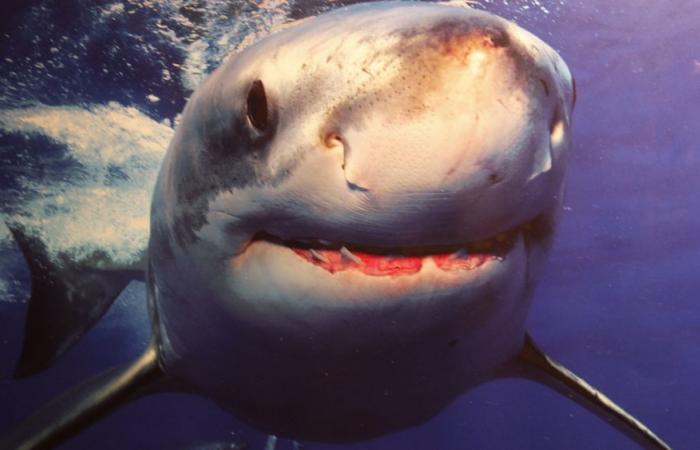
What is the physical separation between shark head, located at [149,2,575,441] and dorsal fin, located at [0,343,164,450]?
98cm

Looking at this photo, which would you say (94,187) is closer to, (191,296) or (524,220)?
(191,296)

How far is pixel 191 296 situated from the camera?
8.46ft

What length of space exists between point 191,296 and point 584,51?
1041cm

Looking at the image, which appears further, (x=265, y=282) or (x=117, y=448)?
(x=117, y=448)

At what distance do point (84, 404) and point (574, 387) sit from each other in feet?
10.5

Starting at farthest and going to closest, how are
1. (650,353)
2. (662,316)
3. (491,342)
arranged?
1. (650,353)
2. (662,316)
3. (491,342)

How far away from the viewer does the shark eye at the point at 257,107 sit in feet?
5.81

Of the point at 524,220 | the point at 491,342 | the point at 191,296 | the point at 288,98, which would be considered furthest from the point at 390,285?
the point at 191,296

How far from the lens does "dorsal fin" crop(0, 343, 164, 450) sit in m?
3.24

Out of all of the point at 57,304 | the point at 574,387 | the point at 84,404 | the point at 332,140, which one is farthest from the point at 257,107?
the point at 57,304

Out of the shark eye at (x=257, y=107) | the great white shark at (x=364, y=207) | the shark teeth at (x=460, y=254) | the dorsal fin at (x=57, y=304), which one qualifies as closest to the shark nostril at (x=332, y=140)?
the great white shark at (x=364, y=207)

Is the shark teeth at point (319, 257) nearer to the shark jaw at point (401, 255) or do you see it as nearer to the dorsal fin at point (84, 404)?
the shark jaw at point (401, 255)

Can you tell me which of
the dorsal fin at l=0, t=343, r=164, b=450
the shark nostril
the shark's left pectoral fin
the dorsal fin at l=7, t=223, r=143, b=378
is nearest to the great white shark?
the shark nostril

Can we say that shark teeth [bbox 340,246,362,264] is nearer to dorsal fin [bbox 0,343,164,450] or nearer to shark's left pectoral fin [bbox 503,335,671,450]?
shark's left pectoral fin [bbox 503,335,671,450]
